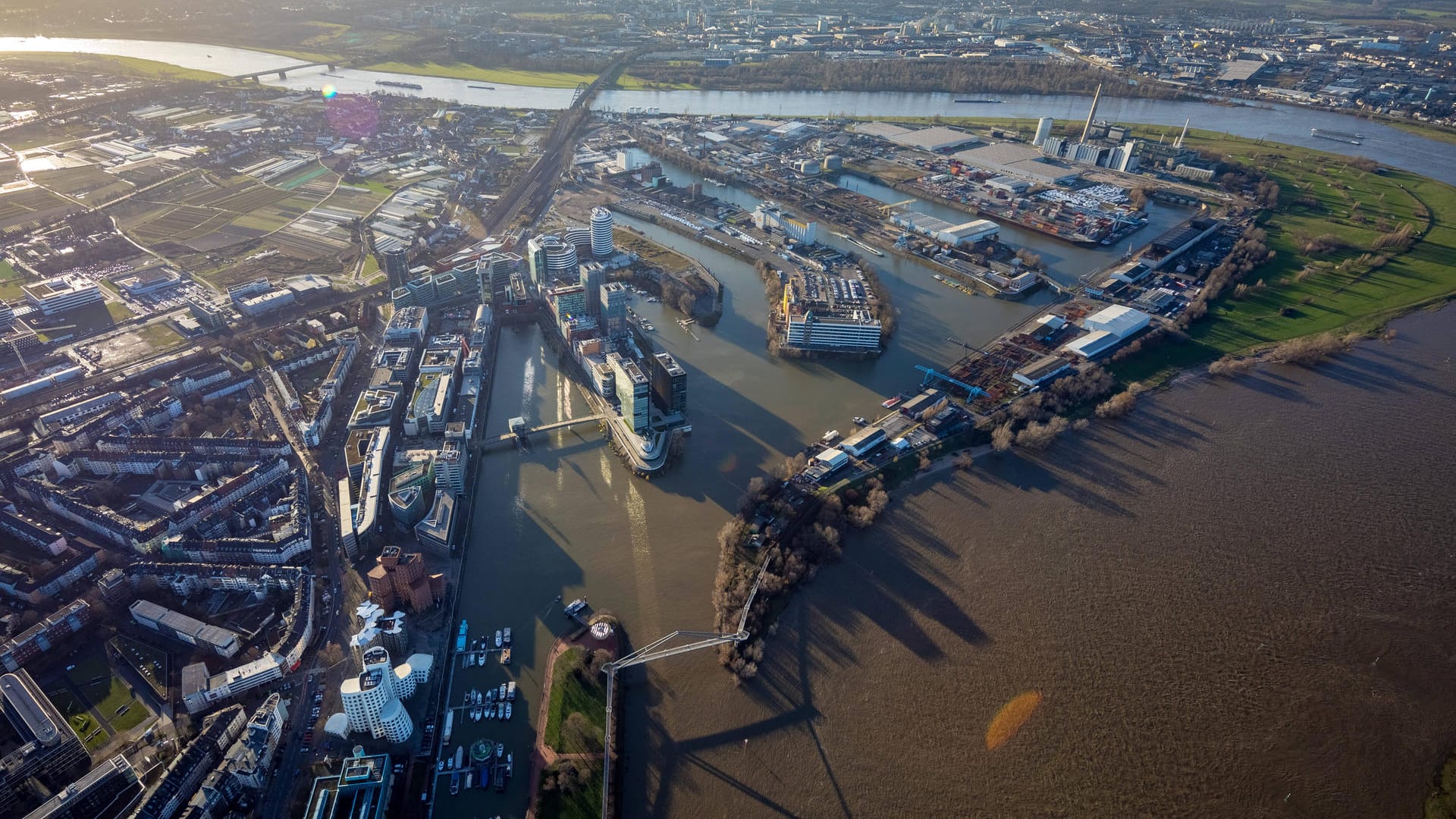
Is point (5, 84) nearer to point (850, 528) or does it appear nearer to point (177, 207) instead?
point (177, 207)

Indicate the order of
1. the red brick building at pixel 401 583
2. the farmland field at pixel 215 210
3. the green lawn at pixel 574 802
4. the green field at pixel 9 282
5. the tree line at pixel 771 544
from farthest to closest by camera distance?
the farmland field at pixel 215 210
the green field at pixel 9 282
the tree line at pixel 771 544
the red brick building at pixel 401 583
the green lawn at pixel 574 802

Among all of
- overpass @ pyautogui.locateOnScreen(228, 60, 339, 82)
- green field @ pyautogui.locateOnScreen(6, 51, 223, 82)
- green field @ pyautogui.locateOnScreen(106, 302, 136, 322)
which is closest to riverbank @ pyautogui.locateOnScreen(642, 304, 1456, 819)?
green field @ pyautogui.locateOnScreen(106, 302, 136, 322)

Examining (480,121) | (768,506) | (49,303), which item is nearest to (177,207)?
(49,303)

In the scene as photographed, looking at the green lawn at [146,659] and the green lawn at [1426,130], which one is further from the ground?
the green lawn at [1426,130]

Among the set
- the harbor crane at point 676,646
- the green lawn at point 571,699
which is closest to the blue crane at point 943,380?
the harbor crane at point 676,646

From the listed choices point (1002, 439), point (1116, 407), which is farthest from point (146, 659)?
point (1116, 407)

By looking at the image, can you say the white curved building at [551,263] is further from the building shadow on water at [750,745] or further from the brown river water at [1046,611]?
the building shadow on water at [750,745]

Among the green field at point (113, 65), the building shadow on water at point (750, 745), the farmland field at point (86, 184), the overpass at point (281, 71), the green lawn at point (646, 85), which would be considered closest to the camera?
the building shadow on water at point (750, 745)

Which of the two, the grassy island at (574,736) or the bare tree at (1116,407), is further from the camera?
the bare tree at (1116,407)
